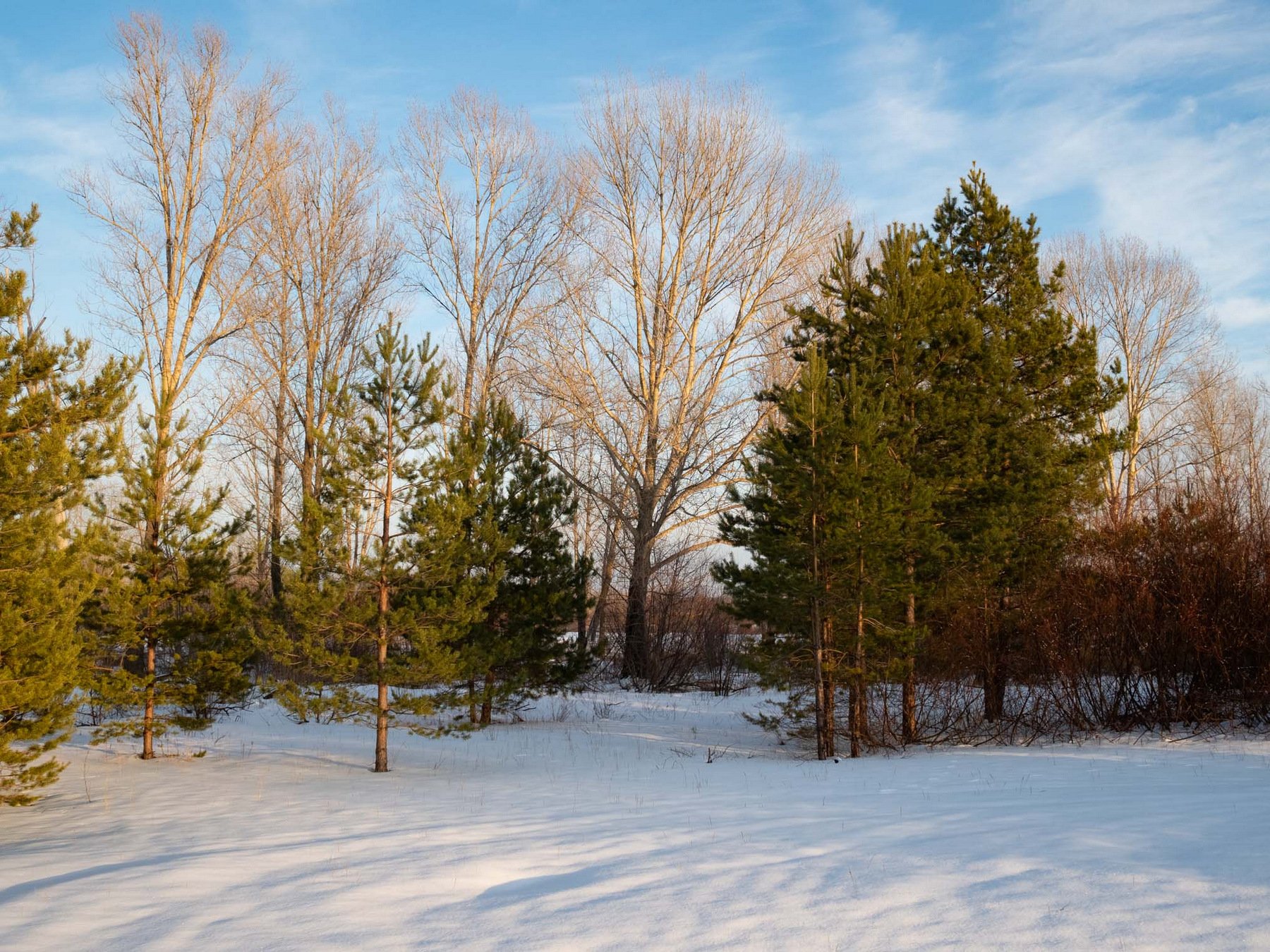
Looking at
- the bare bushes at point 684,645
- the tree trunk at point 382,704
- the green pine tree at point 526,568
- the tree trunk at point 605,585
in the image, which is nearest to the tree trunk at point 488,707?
the green pine tree at point 526,568

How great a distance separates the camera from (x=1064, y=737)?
1249 centimetres

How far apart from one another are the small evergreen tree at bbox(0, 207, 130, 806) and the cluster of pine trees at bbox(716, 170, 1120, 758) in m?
7.52

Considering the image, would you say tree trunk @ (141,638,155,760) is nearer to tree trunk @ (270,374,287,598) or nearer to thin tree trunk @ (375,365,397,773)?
thin tree trunk @ (375,365,397,773)

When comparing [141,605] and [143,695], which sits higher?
[141,605]

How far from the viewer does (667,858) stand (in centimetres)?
582

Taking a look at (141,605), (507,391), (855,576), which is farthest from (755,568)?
(507,391)

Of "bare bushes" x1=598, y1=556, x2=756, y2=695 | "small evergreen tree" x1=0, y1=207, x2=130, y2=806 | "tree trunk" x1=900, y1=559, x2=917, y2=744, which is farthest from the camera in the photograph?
"bare bushes" x1=598, y1=556, x2=756, y2=695

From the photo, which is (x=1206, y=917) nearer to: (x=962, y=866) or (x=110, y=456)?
(x=962, y=866)

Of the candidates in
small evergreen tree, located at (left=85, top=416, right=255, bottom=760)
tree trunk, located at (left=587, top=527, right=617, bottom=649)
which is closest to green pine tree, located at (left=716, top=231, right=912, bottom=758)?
small evergreen tree, located at (left=85, top=416, right=255, bottom=760)

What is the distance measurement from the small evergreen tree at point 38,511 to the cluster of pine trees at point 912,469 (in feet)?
A: 24.7

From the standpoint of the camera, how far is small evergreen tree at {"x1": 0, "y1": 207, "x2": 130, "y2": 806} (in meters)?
7.57

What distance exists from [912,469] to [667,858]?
8008 millimetres

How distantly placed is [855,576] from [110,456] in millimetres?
8485

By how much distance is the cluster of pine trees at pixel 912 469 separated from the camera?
37.2 feet
